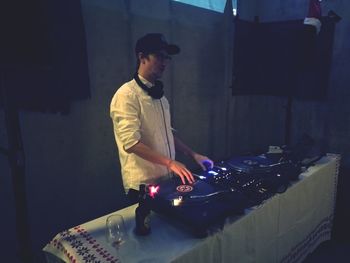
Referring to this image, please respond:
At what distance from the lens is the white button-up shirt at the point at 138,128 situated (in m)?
1.49

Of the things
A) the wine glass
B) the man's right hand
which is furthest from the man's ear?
the wine glass

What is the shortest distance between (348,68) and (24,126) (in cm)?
365

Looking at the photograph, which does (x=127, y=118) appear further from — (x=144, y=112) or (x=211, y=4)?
(x=211, y=4)

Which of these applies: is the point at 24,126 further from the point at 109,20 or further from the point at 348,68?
the point at 348,68

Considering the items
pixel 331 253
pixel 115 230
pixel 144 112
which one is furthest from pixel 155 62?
pixel 331 253

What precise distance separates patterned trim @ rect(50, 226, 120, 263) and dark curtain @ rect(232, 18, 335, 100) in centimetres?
281

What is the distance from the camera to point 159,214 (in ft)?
4.53

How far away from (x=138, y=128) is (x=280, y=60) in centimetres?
263

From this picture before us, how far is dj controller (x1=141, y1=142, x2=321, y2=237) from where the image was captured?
1179 millimetres

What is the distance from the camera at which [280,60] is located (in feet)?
11.4

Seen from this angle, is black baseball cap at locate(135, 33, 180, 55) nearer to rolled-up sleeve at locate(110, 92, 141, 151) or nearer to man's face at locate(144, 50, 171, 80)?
man's face at locate(144, 50, 171, 80)

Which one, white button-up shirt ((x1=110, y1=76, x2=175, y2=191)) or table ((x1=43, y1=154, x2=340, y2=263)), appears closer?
table ((x1=43, y1=154, x2=340, y2=263))

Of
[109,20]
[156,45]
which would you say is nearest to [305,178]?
[156,45]

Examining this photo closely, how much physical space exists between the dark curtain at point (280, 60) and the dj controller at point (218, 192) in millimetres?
1857
